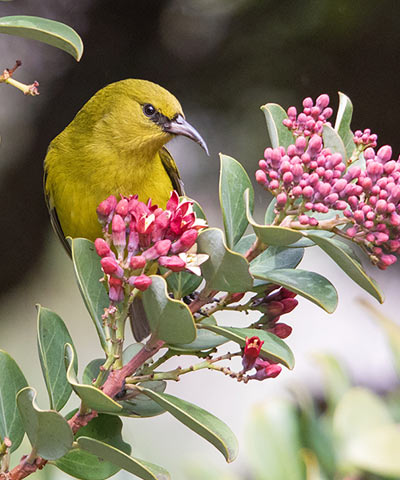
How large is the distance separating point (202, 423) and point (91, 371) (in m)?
0.20

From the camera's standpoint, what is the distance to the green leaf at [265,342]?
0.98 metres

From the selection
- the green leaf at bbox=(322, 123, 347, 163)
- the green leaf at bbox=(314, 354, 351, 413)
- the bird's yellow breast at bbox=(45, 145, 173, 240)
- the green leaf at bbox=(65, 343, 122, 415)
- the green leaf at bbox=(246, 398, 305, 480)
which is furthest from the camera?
the bird's yellow breast at bbox=(45, 145, 173, 240)

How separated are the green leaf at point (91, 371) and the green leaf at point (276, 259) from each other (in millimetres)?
255

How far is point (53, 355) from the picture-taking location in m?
1.06

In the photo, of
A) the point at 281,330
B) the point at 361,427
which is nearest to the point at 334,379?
the point at 361,427

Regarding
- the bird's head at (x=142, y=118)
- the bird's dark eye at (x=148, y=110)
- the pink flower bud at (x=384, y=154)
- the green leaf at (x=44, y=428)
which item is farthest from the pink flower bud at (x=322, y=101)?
the bird's dark eye at (x=148, y=110)

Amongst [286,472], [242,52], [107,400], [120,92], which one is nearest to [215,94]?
[242,52]

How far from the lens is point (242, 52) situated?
2.90m

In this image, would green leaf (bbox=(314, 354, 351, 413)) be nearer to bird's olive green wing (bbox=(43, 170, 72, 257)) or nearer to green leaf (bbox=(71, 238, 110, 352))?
green leaf (bbox=(71, 238, 110, 352))

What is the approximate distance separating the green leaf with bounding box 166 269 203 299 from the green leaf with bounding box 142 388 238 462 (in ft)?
0.67

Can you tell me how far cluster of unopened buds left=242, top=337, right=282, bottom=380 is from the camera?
0.97 meters

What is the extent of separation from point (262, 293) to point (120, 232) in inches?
8.9

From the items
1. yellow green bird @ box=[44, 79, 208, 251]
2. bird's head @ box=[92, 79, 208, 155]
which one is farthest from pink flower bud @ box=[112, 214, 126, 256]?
bird's head @ box=[92, 79, 208, 155]

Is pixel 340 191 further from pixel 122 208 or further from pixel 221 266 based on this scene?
pixel 122 208
